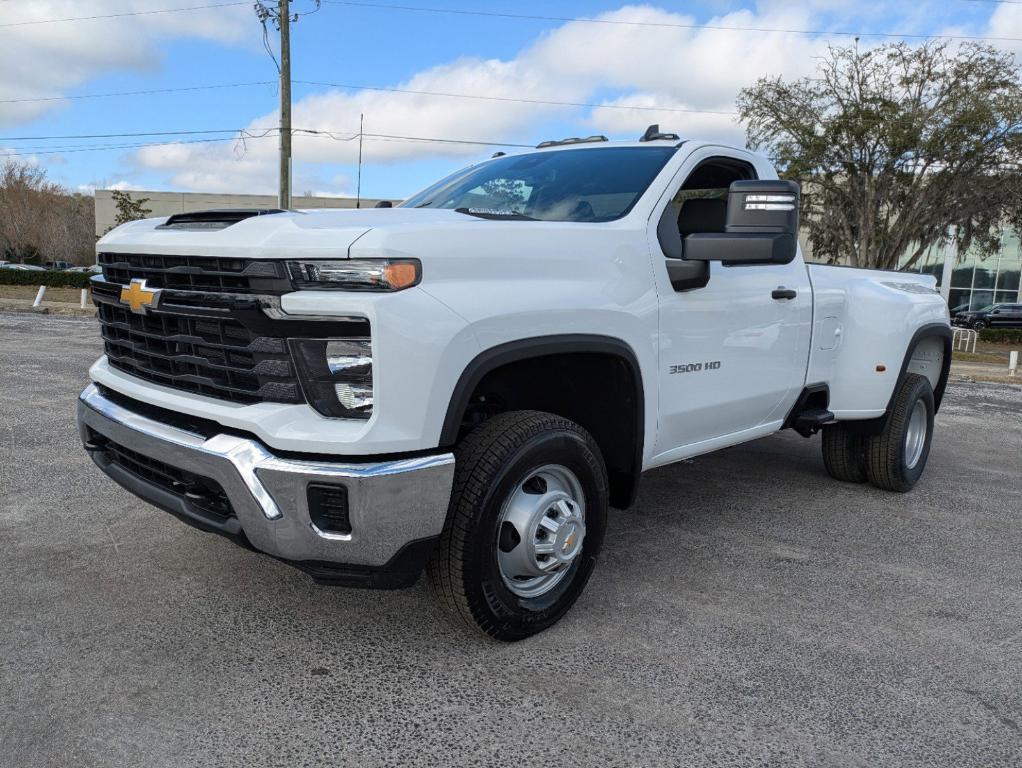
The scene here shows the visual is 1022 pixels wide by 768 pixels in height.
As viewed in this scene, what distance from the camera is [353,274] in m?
2.54

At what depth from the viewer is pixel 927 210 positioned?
85.9 feet

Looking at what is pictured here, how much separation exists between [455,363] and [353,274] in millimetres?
415

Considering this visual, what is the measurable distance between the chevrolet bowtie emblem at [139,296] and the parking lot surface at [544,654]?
1185 mm

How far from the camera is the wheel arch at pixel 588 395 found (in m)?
2.73

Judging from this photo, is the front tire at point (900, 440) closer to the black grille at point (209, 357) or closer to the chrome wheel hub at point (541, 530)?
the chrome wheel hub at point (541, 530)

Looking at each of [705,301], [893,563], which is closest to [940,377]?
[893,563]

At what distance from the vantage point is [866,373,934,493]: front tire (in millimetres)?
5355

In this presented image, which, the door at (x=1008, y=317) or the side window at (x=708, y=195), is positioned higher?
the side window at (x=708, y=195)

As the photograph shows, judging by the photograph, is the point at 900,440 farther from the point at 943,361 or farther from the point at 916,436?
the point at 943,361

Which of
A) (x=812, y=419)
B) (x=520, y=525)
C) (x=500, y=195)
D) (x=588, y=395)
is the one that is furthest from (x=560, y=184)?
(x=812, y=419)

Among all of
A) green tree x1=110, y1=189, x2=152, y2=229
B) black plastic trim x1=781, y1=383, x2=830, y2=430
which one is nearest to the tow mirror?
black plastic trim x1=781, y1=383, x2=830, y2=430

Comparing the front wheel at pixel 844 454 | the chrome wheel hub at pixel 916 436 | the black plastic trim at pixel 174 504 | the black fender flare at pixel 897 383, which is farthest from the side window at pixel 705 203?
the black plastic trim at pixel 174 504

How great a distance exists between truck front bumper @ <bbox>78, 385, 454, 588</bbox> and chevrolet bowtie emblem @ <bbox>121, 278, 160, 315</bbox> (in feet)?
1.51

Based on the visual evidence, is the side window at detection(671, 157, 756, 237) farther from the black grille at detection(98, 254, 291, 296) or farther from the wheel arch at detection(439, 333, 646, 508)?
the black grille at detection(98, 254, 291, 296)
